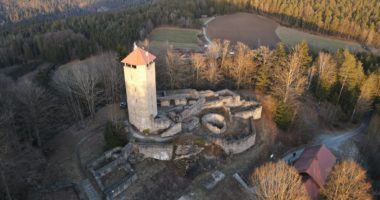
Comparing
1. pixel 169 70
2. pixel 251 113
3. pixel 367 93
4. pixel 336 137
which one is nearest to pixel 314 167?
pixel 251 113

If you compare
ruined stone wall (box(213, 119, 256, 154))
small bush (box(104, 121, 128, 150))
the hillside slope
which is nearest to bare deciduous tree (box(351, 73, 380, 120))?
ruined stone wall (box(213, 119, 256, 154))

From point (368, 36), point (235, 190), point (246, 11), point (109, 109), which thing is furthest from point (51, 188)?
point (246, 11)

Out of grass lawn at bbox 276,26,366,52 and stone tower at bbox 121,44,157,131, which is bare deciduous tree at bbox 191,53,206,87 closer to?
stone tower at bbox 121,44,157,131

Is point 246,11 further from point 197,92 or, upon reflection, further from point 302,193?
point 302,193

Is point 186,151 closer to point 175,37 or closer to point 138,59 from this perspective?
point 138,59

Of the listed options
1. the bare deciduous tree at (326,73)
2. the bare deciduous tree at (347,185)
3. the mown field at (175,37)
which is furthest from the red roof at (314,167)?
the mown field at (175,37)
